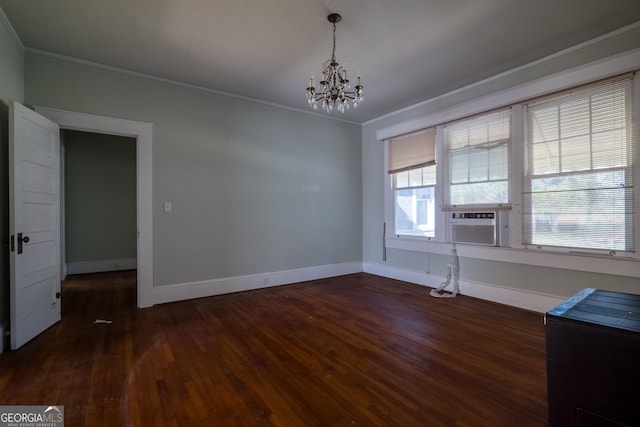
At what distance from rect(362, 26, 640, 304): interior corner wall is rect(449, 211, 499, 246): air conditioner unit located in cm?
30

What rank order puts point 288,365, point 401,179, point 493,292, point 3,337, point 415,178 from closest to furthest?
1. point 288,365
2. point 3,337
3. point 493,292
4. point 415,178
5. point 401,179

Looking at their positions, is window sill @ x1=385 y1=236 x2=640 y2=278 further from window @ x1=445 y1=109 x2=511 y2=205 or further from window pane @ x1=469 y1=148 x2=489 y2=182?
window pane @ x1=469 y1=148 x2=489 y2=182

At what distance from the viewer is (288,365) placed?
7.64 ft

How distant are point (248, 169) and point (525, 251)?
395cm

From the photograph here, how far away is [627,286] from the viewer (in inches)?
114

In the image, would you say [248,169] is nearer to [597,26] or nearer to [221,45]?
[221,45]

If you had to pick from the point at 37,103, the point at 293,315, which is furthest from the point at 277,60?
the point at 293,315

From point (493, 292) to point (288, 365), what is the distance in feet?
9.89

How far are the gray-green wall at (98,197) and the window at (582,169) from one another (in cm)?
733

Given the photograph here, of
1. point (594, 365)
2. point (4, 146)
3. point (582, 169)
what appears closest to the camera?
point (594, 365)

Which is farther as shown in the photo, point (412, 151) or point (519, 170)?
point (412, 151)

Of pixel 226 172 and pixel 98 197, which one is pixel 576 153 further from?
pixel 98 197

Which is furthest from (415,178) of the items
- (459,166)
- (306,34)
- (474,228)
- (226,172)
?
(226,172)

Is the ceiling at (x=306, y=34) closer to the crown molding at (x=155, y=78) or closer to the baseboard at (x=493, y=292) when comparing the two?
the crown molding at (x=155, y=78)
